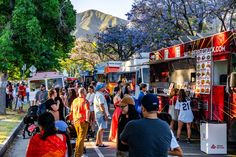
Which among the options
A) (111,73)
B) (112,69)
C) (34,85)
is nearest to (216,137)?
(34,85)

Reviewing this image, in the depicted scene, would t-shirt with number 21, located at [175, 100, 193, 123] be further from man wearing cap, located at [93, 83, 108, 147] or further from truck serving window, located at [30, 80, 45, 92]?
truck serving window, located at [30, 80, 45, 92]

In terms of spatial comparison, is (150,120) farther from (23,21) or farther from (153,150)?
(23,21)

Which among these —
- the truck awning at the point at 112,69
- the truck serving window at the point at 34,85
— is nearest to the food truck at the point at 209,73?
the truck serving window at the point at 34,85

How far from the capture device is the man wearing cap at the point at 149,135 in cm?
460

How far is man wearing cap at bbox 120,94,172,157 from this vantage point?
15.1 feet

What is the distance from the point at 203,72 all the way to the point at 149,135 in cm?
884

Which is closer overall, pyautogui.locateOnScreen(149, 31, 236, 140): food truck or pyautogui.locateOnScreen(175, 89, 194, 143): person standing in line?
pyautogui.locateOnScreen(149, 31, 236, 140): food truck

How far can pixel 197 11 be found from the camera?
1270 inches

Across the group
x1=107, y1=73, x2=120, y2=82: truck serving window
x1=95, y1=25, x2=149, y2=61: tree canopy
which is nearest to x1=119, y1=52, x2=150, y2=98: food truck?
x1=107, y1=73, x2=120, y2=82: truck serving window

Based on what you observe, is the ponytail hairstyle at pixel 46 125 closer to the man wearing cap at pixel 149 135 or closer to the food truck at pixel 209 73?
the man wearing cap at pixel 149 135

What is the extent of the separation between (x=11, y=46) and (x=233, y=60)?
15.3m

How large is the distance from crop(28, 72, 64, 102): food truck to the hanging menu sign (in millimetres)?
13567

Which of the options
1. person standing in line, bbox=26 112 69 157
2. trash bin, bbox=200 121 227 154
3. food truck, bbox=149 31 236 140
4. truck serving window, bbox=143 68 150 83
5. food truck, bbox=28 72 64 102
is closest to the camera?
person standing in line, bbox=26 112 69 157

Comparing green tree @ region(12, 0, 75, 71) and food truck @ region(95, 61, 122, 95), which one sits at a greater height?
green tree @ region(12, 0, 75, 71)
